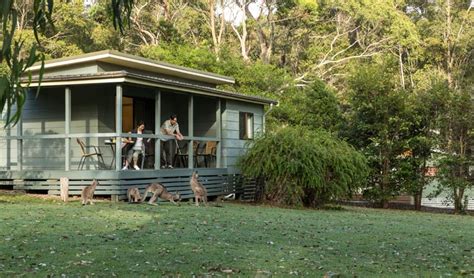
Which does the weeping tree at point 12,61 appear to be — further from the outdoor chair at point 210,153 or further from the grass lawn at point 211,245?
the outdoor chair at point 210,153

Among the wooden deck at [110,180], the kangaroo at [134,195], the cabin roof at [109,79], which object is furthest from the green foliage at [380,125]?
the kangaroo at [134,195]

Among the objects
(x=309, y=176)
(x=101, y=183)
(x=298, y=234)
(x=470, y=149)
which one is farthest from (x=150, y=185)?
(x=470, y=149)

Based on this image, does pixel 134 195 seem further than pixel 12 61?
Yes

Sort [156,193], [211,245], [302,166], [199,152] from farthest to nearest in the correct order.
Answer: [199,152], [302,166], [156,193], [211,245]

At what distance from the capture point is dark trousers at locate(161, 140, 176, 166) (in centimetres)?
1776

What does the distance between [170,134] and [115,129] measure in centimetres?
172

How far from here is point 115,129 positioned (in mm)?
16953

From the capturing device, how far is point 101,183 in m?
14.6

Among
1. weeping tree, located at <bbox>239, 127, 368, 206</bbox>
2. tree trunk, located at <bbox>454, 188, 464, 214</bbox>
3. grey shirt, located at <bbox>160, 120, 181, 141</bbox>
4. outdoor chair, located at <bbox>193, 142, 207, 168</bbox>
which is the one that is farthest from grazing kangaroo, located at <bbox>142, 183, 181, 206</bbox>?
tree trunk, located at <bbox>454, 188, 464, 214</bbox>

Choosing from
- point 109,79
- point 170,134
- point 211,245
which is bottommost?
point 211,245

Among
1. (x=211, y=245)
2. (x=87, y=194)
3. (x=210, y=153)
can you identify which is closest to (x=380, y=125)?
(x=210, y=153)

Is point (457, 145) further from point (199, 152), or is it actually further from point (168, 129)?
point (168, 129)

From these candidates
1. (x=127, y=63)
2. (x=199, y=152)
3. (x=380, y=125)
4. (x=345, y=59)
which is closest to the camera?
(x=127, y=63)

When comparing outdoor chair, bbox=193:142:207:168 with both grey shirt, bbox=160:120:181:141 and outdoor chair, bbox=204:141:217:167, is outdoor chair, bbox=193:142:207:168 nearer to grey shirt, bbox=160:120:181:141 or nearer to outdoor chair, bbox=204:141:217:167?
outdoor chair, bbox=204:141:217:167
